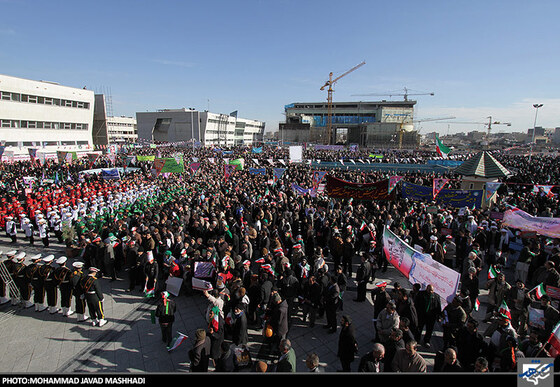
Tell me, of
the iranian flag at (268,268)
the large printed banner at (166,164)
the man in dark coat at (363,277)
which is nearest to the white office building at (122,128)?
the large printed banner at (166,164)

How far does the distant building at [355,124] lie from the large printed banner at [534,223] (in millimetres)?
88517

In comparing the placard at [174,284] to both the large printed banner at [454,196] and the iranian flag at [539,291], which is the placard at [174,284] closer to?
the iranian flag at [539,291]

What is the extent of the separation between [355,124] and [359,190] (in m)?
98.6

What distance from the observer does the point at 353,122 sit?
11506 cm

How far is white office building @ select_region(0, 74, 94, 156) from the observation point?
109 feet

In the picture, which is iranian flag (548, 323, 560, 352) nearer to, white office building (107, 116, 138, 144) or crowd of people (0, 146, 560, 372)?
crowd of people (0, 146, 560, 372)

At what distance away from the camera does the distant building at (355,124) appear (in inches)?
3807

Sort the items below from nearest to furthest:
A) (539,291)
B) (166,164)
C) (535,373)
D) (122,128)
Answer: (535,373), (539,291), (166,164), (122,128)

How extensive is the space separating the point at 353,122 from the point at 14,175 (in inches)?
4260

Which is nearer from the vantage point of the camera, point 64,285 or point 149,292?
point 64,285

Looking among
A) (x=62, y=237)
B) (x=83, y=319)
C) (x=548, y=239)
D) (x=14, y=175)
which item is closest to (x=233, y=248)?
(x=83, y=319)

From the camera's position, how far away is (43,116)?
36969mm

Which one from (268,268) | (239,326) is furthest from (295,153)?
(239,326)

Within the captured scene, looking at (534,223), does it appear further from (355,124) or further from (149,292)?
(355,124)
